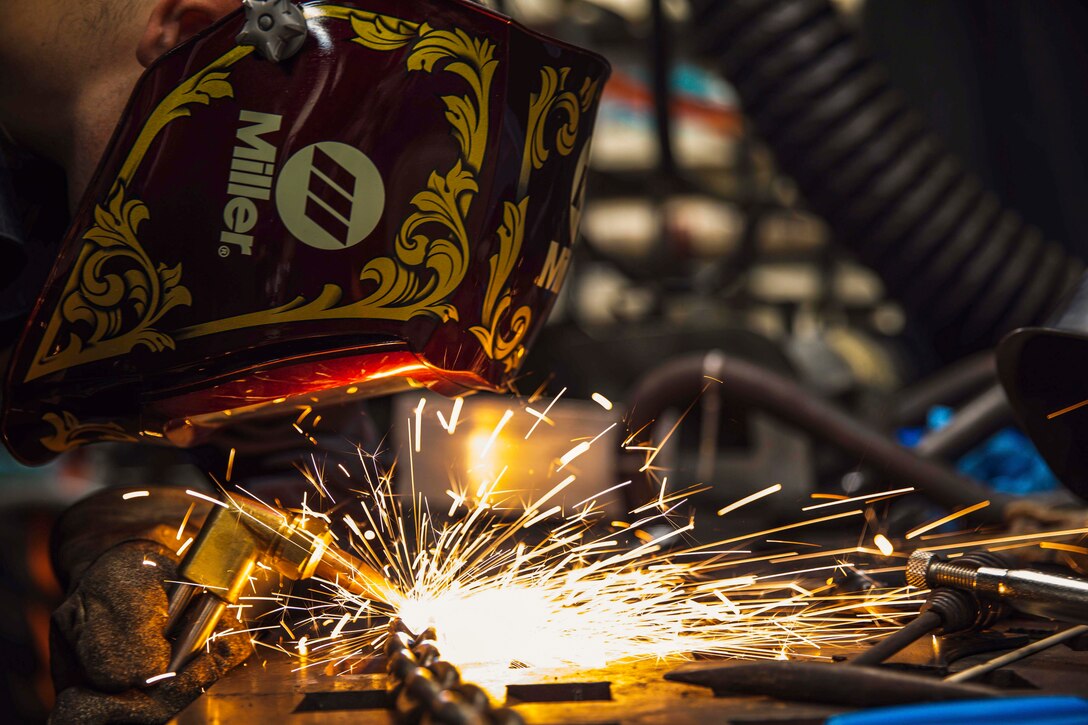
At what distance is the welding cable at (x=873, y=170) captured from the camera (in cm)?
216

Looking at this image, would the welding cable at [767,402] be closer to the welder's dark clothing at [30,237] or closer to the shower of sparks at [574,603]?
the shower of sparks at [574,603]

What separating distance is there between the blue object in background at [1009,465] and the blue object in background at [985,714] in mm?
1606

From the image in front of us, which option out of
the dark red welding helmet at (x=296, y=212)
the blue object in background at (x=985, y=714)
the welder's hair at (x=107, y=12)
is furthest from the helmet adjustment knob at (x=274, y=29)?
the blue object in background at (x=985, y=714)

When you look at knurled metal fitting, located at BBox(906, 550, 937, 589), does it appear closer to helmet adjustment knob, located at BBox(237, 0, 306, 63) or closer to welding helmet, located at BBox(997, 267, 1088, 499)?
welding helmet, located at BBox(997, 267, 1088, 499)

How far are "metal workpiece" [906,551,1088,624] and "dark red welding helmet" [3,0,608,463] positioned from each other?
419mm

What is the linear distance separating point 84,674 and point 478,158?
498 mm

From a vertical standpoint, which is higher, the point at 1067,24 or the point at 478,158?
the point at 1067,24

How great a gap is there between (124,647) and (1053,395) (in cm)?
88

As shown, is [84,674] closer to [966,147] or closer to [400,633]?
[400,633]

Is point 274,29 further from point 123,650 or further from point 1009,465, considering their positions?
point 1009,465

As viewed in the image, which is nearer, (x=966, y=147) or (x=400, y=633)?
(x=400, y=633)

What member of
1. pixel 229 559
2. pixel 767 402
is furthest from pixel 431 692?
pixel 767 402

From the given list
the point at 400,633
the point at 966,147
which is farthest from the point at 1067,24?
the point at 400,633

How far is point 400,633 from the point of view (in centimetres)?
72
